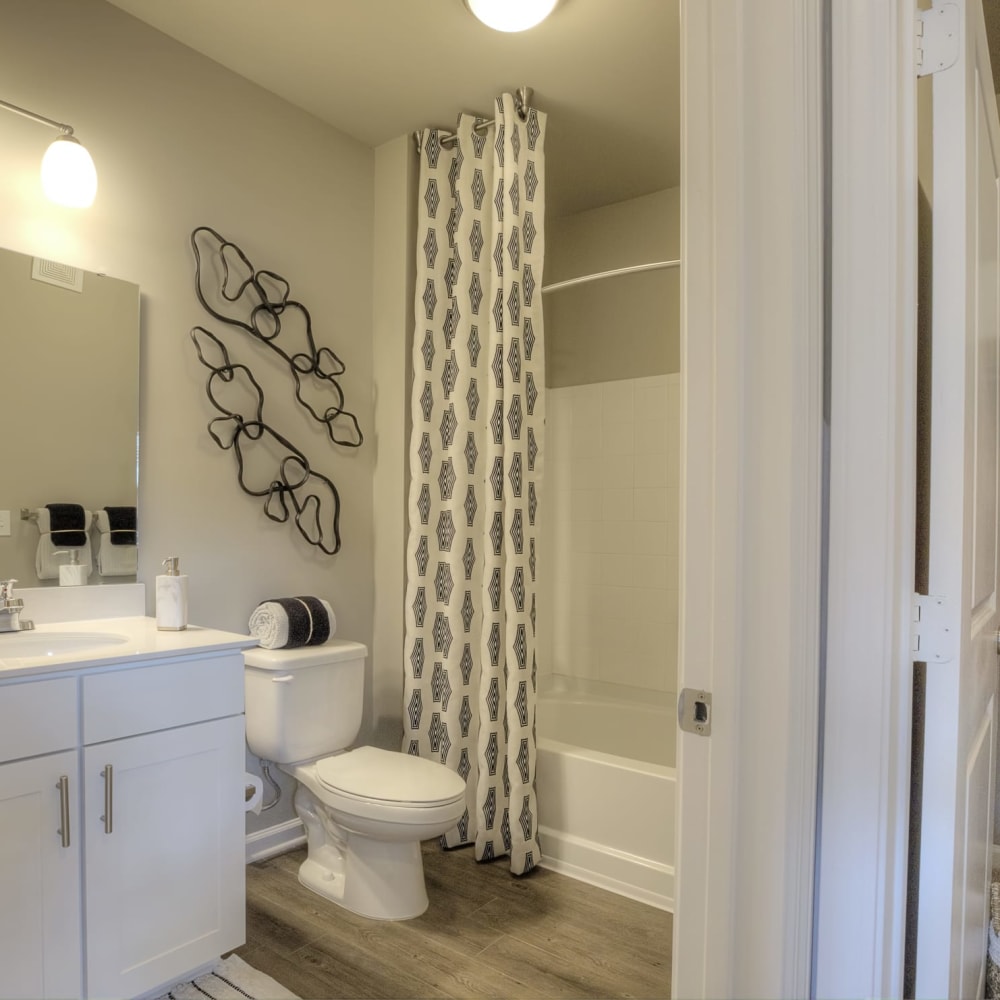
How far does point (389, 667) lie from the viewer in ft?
8.96

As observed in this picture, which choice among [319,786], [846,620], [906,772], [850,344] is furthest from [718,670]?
[319,786]

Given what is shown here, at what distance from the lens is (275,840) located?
8.00 feet

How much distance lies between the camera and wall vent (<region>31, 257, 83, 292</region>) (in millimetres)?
1910

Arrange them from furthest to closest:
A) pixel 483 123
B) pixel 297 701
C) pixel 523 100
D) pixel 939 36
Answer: pixel 483 123, pixel 523 100, pixel 297 701, pixel 939 36

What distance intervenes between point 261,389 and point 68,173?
801mm

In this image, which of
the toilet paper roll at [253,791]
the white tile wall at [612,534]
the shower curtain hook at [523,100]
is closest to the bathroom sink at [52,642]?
the toilet paper roll at [253,791]

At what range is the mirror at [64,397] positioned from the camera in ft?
6.15

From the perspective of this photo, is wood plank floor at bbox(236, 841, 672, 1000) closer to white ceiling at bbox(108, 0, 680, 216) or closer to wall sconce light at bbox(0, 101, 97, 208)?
wall sconce light at bbox(0, 101, 97, 208)

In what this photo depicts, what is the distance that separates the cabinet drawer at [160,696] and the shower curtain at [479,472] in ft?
2.84

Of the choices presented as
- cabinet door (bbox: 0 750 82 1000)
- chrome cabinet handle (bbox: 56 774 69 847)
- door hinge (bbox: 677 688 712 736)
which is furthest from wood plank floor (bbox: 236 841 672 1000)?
door hinge (bbox: 677 688 712 736)

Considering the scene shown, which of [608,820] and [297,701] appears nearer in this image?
[297,701]

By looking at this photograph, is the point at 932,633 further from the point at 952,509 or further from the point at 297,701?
the point at 297,701

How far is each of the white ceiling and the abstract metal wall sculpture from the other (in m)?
0.58

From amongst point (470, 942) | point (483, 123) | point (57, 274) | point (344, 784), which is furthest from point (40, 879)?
point (483, 123)
